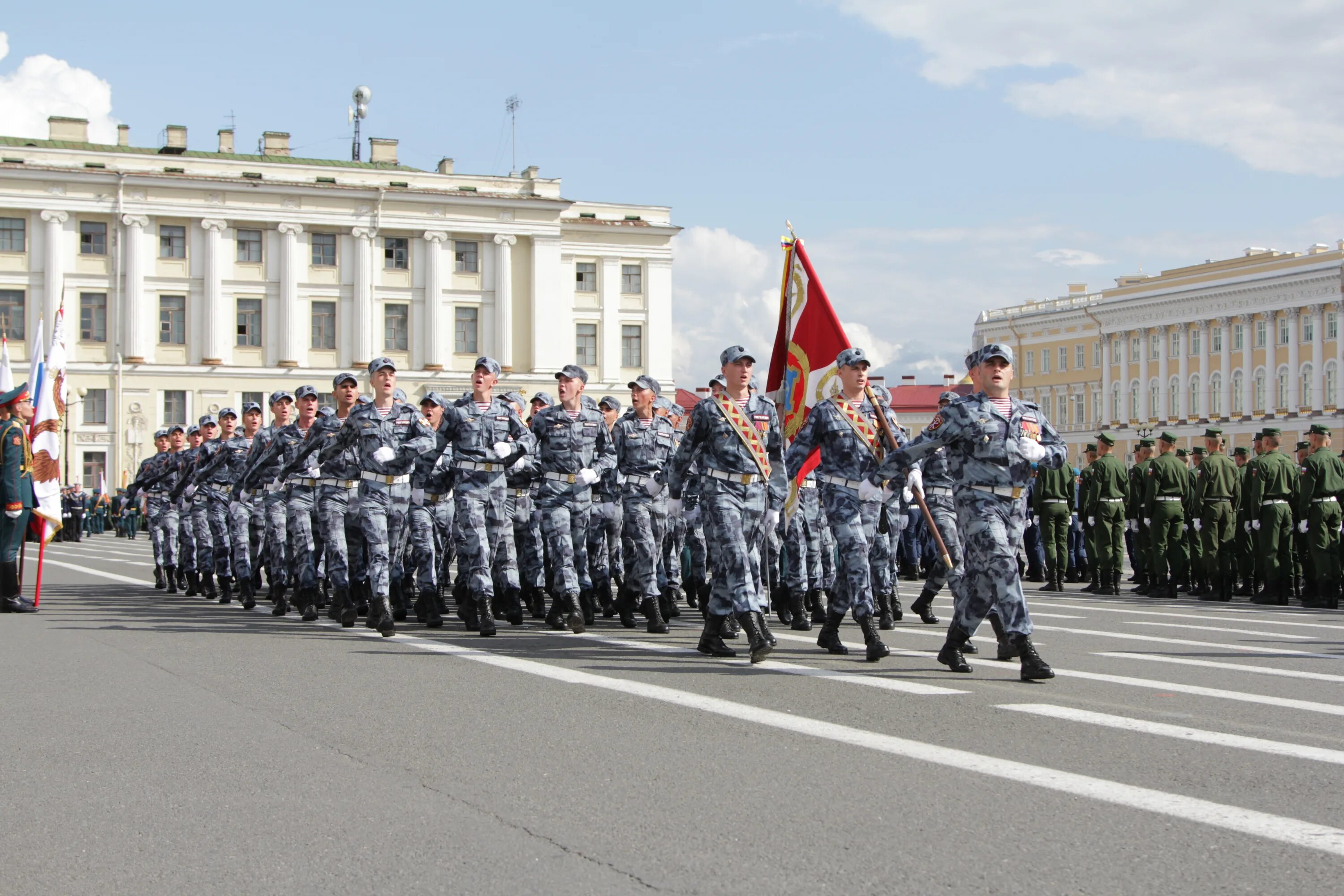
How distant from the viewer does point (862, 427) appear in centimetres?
1077

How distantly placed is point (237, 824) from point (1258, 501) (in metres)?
14.5

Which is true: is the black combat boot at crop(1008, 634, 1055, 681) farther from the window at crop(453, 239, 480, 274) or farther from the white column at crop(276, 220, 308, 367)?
the window at crop(453, 239, 480, 274)

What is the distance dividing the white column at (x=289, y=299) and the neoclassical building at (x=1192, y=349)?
56756 mm

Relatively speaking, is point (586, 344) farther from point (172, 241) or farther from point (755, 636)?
point (755, 636)

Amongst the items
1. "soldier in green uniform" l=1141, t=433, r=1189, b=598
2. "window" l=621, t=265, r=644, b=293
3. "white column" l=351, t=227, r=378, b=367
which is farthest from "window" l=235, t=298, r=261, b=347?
"soldier in green uniform" l=1141, t=433, r=1189, b=598

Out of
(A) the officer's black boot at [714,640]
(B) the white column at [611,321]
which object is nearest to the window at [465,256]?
(B) the white column at [611,321]

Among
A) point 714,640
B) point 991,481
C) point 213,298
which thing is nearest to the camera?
point 991,481

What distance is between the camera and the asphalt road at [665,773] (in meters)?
4.79

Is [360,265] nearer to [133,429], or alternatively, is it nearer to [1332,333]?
[133,429]

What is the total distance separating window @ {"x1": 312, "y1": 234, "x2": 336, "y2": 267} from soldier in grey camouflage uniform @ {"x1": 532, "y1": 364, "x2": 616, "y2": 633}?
62.9 meters

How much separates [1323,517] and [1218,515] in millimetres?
1762

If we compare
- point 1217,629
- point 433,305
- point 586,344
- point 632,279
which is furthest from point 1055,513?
point 632,279

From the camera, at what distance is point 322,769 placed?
6398mm

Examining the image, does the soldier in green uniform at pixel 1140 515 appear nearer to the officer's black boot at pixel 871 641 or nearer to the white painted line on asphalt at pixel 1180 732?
the officer's black boot at pixel 871 641
